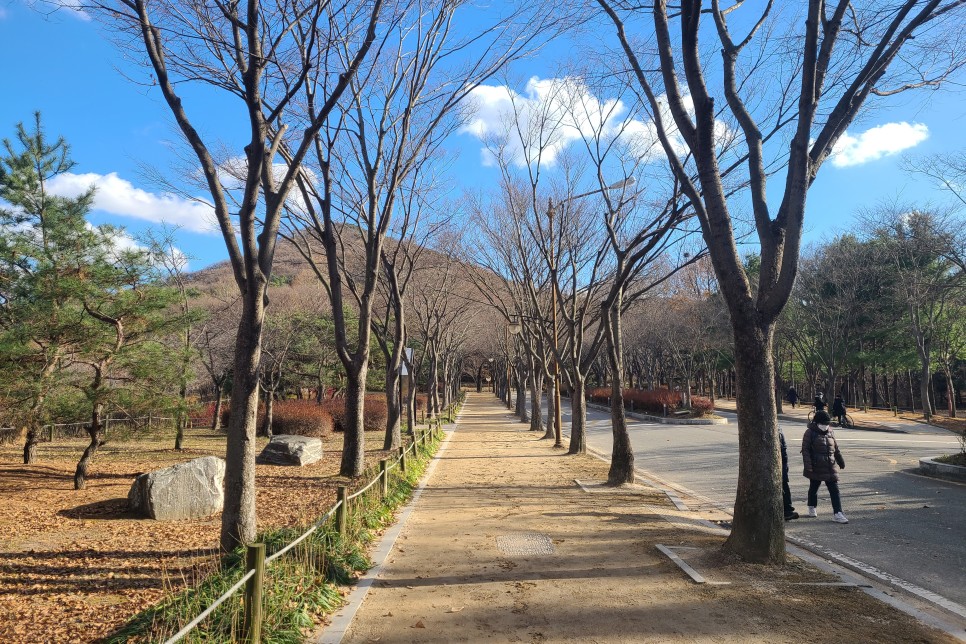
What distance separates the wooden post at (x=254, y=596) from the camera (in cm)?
386

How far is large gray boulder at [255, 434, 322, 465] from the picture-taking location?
550 inches

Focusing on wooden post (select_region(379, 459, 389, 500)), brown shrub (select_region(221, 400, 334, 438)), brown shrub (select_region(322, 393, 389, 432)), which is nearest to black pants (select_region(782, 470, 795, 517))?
wooden post (select_region(379, 459, 389, 500))

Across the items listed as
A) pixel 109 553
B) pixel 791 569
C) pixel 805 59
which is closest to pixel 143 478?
pixel 109 553

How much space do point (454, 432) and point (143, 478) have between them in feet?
57.8

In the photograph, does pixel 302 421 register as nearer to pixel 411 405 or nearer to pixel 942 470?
pixel 411 405

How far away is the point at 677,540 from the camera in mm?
6836

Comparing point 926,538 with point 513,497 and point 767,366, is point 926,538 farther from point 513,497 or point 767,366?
point 513,497

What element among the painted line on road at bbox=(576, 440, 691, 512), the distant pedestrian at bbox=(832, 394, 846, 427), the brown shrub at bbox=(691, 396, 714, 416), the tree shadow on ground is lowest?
the tree shadow on ground

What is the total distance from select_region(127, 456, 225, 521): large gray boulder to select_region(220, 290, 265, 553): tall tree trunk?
7.55 ft

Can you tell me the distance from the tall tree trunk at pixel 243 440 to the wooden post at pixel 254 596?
230 cm

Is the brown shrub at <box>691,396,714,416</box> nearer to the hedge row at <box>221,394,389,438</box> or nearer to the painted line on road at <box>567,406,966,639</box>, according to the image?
the hedge row at <box>221,394,389,438</box>

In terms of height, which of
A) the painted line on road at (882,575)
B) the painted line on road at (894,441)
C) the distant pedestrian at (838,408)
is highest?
the distant pedestrian at (838,408)

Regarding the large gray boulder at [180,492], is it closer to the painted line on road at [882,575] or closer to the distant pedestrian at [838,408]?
the painted line on road at [882,575]

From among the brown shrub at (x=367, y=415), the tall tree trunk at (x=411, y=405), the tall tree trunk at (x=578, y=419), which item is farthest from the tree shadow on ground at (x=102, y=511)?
the brown shrub at (x=367, y=415)
